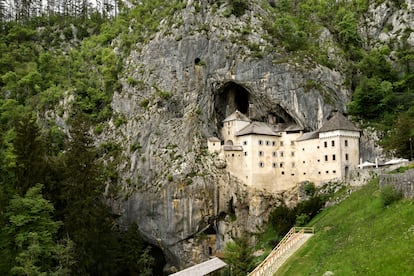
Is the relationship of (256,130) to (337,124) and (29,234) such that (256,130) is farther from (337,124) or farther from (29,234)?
(29,234)

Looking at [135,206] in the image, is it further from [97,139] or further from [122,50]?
[122,50]

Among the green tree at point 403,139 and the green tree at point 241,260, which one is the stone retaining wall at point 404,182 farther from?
the green tree at point 403,139

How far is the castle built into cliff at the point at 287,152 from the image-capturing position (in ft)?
203

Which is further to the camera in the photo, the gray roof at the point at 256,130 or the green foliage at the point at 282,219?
the gray roof at the point at 256,130

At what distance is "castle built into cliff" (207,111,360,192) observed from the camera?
61.8 metres

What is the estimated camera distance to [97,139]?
74.4 m

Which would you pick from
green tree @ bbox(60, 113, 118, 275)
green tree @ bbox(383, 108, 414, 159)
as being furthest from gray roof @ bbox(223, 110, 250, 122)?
green tree @ bbox(60, 113, 118, 275)

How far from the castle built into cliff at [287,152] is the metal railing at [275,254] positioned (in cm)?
1695

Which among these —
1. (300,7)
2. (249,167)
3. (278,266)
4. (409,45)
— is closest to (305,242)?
(278,266)

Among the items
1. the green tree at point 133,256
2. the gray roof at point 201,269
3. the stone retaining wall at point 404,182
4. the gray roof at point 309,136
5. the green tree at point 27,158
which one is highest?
the gray roof at point 309,136

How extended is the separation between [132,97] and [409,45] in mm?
45926

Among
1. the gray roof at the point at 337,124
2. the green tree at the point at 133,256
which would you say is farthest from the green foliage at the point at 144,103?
the gray roof at the point at 337,124

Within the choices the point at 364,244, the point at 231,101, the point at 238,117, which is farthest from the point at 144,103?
the point at 364,244

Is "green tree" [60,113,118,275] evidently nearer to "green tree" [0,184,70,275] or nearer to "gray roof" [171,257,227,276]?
"green tree" [0,184,70,275]
